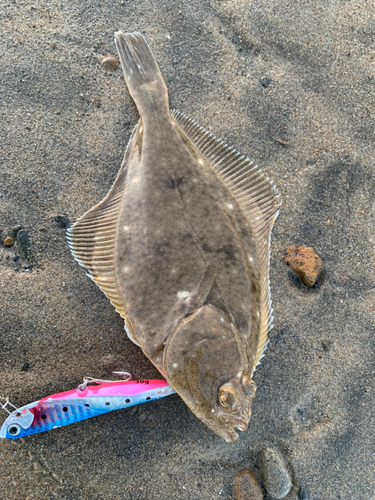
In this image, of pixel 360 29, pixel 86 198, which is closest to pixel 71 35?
pixel 86 198

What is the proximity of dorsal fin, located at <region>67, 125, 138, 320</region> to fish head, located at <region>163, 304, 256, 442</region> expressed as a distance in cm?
58

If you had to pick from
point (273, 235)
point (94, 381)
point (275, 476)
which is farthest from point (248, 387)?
point (273, 235)

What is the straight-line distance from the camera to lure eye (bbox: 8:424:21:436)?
8.18 ft

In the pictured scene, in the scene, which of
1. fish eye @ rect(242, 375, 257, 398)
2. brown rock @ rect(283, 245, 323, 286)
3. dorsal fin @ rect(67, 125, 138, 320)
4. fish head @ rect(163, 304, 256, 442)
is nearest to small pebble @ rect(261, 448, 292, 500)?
fish head @ rect(163, 304, 256, 442)

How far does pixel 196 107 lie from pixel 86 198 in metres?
1.31

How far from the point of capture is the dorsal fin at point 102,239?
2656 mm

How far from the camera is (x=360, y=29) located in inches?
132

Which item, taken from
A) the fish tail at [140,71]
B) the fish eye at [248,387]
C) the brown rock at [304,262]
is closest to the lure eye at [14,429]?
the fish eye at [248,387]

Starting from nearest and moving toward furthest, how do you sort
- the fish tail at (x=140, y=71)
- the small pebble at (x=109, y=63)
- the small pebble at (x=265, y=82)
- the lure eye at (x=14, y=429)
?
the lure eye at (x=14, y=429) < the fish tail at (x=140, y=71) < the small pebble at (x=109, y=63) < the small pebble at (x=265, y=82)

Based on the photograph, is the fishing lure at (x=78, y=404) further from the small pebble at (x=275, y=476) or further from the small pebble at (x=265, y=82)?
the small pebble at (x=265, y=82)

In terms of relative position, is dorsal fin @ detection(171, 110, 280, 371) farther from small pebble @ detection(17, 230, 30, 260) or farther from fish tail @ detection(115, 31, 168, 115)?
small pebble @ detection(17, 230, 30, 260)

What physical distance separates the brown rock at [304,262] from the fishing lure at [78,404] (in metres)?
1.47

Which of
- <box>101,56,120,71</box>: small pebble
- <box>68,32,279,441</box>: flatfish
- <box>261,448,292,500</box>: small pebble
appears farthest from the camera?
<box>101,56,120,71</box>: small pebble

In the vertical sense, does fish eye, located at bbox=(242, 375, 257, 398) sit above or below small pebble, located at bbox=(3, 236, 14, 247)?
above
